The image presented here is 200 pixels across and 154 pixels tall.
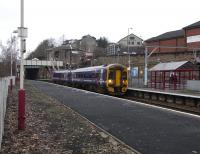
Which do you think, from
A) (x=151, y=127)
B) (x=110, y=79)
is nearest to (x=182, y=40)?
(x=110, y=79)

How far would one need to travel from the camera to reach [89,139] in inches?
437

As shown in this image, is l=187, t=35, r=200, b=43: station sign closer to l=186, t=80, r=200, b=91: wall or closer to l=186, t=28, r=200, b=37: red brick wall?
l=186, t=28, r=200, b=37: red brick wall

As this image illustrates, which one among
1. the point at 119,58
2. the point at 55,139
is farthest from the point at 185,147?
the point at 119,58

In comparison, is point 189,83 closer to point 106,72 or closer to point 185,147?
point 106,72

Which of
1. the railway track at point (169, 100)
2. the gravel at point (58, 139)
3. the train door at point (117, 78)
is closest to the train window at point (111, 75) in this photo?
the train door at point (117, 78)

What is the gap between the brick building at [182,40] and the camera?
233 ft

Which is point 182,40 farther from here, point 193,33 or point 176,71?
point 176,71

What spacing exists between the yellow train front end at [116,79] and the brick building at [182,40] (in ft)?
80.8

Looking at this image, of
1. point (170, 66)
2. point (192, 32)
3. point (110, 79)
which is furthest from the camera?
point (192, 32)

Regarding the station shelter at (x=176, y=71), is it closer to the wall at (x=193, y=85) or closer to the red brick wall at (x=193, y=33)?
the wall at (x=193, y=85)

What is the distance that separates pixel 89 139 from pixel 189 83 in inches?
1042

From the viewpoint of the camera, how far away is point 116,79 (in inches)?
1444

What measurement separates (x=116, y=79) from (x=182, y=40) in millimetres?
49135

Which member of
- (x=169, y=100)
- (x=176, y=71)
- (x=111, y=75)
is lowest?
(x=169, y=100)
